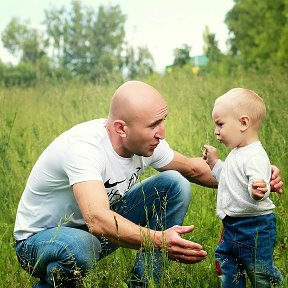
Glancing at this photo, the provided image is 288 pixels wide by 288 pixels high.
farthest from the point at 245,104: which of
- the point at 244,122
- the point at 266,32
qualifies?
the point at 266,32

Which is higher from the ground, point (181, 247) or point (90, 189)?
point (90, 189)

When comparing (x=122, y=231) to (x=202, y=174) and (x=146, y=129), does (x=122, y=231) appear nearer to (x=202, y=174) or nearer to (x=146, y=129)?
(x=146, y=129)

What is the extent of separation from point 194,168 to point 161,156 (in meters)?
0.23

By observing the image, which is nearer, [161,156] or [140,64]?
[161,156]

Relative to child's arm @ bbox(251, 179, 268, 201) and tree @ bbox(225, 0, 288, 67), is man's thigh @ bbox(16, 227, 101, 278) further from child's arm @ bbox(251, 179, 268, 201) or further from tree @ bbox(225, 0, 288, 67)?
tree @ bbox(225, 0, 288, 67)

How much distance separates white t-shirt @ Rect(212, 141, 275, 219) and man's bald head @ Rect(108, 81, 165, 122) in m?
0.50

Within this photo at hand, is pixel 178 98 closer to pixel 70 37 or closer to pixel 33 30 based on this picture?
pixel 70 37

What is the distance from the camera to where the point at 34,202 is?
3.47m

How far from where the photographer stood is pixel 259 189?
2881 mm

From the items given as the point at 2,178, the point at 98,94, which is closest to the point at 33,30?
the point at 98,94

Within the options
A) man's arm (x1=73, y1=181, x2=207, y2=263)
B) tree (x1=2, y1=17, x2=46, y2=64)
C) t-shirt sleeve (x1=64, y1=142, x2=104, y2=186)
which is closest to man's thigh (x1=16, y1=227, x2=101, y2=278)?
man's arm (x1=73, y1=181, x2=207, y2=263)

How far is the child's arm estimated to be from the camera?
2.88 metres

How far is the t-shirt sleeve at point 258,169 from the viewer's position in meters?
2.98

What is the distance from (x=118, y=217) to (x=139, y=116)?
567 mm
